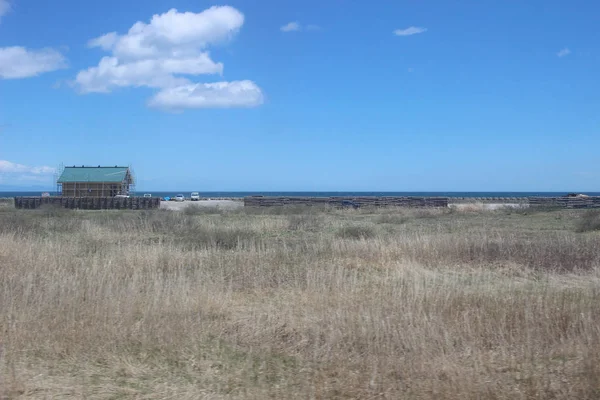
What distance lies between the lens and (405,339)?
6.18 meters

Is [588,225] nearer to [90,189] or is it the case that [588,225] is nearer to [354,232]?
[354,232]

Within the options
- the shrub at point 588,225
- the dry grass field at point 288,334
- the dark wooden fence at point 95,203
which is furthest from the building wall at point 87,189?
the dry grass field at point 288,334

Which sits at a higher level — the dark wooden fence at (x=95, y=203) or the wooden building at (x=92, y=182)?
the wooden building at (x=92, y=182)

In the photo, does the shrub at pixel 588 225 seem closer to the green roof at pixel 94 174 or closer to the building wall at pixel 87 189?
the green roof at pixel 94 174

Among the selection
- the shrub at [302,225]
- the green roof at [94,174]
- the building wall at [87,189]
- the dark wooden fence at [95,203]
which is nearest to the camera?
the shrub at [302,225]

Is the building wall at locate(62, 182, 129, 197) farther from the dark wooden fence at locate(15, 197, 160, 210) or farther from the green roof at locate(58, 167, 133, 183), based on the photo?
the dark wooden fence at locate(15, 197, 160, 210)

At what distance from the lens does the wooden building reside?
60.9 meters

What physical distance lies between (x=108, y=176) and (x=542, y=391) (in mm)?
62160

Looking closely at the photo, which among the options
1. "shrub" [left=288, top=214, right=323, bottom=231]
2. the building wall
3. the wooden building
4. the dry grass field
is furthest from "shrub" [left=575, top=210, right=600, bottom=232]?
the building wall

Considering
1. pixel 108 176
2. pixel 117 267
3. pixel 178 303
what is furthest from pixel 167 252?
pixel 108 176

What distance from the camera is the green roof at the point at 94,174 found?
201ft

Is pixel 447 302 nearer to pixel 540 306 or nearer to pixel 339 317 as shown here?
pixel 540 306

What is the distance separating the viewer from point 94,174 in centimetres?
6228

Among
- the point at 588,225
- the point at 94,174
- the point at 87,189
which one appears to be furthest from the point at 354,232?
the point at 94,174
